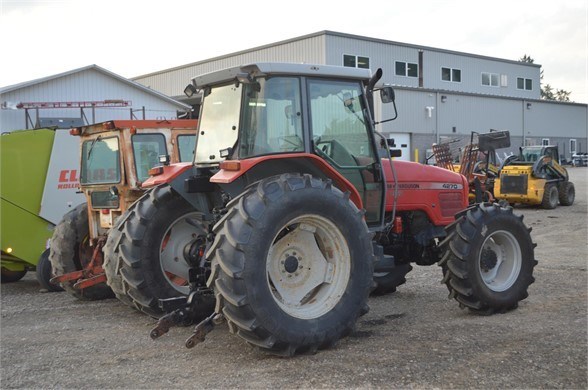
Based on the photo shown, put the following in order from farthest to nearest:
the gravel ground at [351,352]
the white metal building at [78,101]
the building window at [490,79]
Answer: the building window at [490,79]
the white metal building at [78,101]
the gravel ground at [351,352]

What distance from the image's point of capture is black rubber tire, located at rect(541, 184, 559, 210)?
1968cm

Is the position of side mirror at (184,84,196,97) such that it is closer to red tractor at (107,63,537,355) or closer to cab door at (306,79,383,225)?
red tractor at (107,63,537,355)

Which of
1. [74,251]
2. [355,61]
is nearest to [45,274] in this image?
[74,251]

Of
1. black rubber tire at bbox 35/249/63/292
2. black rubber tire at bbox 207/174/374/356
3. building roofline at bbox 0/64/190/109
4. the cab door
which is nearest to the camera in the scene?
black rubber tire at bbox 207/174/374/356

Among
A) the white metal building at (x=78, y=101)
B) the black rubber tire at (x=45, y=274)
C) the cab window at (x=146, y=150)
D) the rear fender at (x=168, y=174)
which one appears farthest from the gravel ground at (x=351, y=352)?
the white metal building at (x=78, y=101)

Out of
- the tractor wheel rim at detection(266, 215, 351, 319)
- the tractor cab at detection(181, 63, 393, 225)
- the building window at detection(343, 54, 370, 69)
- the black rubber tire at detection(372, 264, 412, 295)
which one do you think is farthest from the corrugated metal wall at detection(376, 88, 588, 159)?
the tractor wheel rim at detection(266, 215, 351, 319)

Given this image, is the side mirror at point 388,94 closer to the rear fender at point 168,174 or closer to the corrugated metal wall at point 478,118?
the rear fender at point 168,174

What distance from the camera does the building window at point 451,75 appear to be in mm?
41125

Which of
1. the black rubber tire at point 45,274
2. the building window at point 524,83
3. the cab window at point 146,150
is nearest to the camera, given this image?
the cab window at point 146,150

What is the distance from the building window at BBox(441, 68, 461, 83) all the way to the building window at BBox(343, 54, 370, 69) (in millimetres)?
7380

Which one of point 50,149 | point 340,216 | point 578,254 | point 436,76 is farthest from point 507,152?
point 340,216

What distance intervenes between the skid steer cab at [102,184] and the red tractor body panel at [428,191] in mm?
3102

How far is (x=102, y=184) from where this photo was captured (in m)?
8.63

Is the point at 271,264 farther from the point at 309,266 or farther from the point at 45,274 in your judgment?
the point at 45,274
